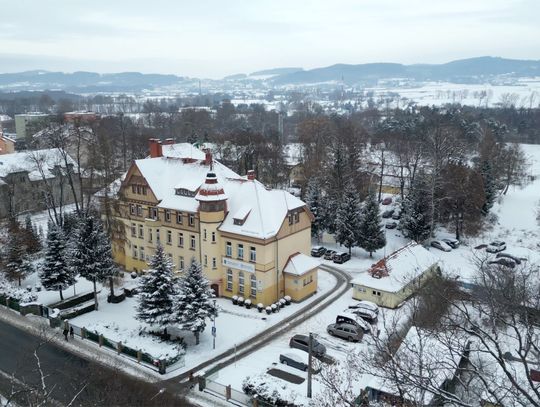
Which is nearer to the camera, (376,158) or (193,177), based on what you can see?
(193,177)

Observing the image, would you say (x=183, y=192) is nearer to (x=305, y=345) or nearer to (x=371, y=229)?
(x=305, y=345)

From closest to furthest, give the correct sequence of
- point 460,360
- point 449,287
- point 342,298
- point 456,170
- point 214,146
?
point 460,360, point 449,287, point 342,298, point 456,170, point 214,146

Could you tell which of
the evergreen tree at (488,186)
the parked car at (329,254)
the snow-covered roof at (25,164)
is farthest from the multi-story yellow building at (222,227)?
the evergreen tree at (488,186)

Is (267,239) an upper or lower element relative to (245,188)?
lower

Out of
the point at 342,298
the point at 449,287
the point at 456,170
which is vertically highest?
the point at 456,170

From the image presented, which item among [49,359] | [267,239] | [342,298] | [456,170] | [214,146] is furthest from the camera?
[214,146]

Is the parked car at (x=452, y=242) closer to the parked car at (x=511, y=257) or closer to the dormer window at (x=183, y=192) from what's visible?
the parked car at (x=511, y=257)

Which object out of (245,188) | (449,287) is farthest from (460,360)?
(245,188)

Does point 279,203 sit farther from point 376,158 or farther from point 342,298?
point 376,158
